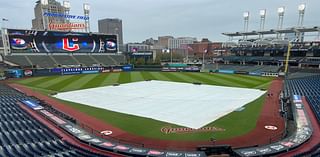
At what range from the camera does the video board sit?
6119cm

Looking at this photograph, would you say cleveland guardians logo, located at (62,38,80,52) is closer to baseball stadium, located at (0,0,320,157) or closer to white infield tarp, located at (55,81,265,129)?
baseball stadium, located at (0,0,320,157)

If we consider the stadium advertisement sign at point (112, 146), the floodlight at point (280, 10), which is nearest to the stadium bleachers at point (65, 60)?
the stadium advertisement sign at point (112, 146)

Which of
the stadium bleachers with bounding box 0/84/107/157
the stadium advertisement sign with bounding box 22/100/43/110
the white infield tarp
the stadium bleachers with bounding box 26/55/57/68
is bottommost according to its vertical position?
the white infield tarp

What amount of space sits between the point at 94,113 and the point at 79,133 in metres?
7.55

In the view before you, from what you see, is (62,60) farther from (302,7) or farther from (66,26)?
(302,7)

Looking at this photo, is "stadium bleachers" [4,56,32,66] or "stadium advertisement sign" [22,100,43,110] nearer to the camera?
"stadium advertisement sign" [22,100,43,110]

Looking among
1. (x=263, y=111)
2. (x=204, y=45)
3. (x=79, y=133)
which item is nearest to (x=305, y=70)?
(x=263, y=111)

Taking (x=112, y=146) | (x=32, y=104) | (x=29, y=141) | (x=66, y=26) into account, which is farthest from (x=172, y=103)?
(x=66, y=26)

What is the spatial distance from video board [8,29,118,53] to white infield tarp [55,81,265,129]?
1451 inches

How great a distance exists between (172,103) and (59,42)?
5320cm

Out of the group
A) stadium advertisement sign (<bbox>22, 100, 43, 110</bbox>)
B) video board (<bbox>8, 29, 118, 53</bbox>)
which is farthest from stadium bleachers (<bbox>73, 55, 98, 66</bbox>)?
stadium advertisement sign (<bbox>22, 100, 43, 110</bbox>)

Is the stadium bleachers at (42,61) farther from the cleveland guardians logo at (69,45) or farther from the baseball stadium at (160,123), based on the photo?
the baseball stadium at (160,123)

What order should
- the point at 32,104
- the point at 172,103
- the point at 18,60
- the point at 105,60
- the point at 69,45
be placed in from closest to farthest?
the point at 32,104 → the point at 172,103 → the point at 18,60 → the point at 69,45 → the point at 105,60

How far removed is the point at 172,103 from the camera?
28344 millimetres
